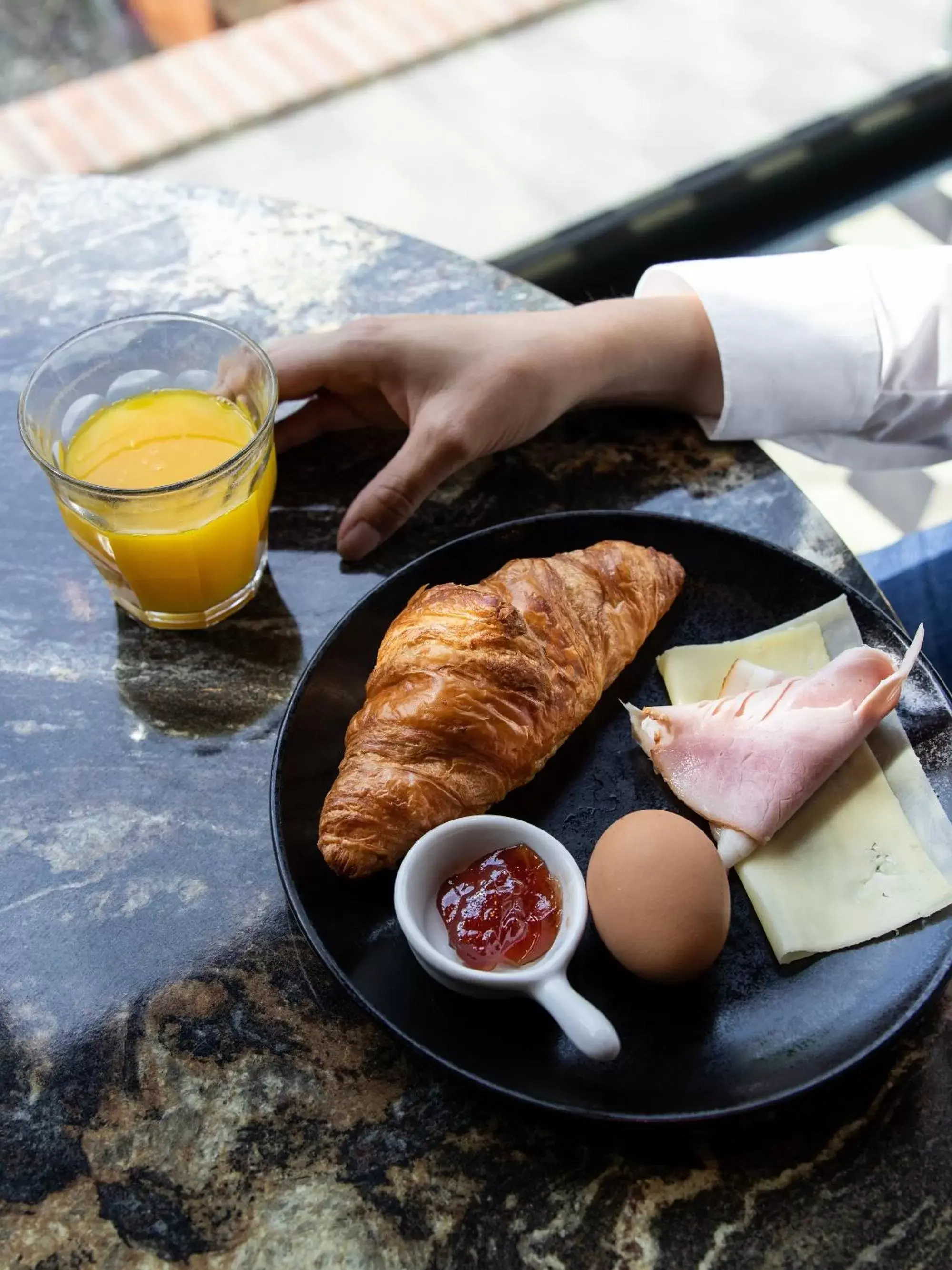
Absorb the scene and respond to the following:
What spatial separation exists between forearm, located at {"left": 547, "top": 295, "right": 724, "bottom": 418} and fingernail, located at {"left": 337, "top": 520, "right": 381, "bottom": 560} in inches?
12.4

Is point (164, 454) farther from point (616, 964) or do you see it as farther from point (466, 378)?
point (616, 964)

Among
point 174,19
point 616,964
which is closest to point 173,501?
point 616,964

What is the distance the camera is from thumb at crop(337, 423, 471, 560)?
138 cm

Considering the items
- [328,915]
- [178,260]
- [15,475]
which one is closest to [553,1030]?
[328,915]

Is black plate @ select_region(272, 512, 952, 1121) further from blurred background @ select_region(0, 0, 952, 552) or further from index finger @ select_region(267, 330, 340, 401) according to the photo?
blurred background @ select_region(0, 0, 952, 552)

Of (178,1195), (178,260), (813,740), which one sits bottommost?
(178,1195)

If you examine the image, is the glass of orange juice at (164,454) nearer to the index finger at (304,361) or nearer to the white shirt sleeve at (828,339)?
the index finger at (304,361)

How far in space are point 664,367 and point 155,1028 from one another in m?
1.02

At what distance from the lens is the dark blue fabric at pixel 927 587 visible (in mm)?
1585

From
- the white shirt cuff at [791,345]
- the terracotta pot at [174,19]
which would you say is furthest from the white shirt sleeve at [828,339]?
the terracotta pot at [174,19]

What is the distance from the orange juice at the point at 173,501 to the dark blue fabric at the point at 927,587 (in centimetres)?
88

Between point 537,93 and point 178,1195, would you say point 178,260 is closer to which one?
point 178,1195

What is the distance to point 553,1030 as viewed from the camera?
102cm

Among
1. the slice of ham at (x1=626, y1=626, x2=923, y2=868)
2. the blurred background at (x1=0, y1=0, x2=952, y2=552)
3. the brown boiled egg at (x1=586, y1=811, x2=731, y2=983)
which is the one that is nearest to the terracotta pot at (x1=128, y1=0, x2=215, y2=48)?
the blurred background at (x1=0, y1=0, x2=952, y2=552)
